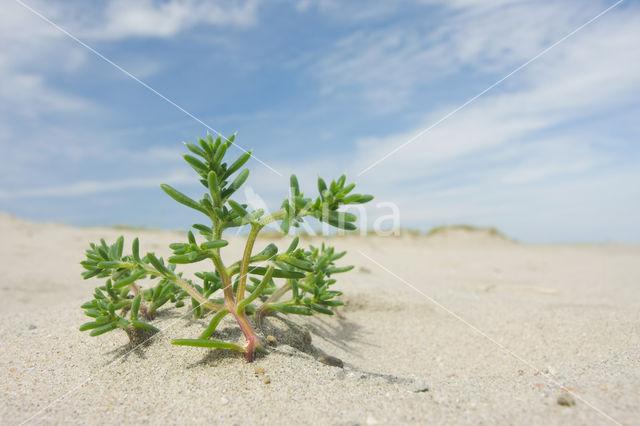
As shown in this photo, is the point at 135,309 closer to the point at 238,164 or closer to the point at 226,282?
the point at 226,282

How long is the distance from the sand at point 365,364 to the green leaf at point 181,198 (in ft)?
2.29

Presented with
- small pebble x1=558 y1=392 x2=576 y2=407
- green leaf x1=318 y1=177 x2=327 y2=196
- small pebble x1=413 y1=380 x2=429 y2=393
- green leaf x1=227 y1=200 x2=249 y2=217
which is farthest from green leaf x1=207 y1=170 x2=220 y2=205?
small pebble x1=558 y1=392 x2=576 y2=407

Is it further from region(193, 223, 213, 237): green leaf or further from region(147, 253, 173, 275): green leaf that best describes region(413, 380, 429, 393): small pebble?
region(147, 253, 173, 275): green leaf

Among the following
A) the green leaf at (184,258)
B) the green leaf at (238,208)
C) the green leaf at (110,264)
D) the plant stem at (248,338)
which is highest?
the green leaf at (238,208)

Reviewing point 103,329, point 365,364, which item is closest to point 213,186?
point 103,329

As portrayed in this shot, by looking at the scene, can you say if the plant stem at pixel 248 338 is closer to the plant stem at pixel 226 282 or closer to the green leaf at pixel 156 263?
the plant stem at pixel 226 282

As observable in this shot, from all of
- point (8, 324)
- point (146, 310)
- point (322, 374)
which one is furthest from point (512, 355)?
point (8, 324)

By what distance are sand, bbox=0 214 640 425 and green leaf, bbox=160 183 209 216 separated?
699 millimetres

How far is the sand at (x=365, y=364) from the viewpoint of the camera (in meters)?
1.70

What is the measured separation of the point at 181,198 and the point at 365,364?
1.48 meters

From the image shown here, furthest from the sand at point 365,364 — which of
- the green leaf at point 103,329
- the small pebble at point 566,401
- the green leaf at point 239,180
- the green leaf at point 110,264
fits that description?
the green leaf at point 239,180

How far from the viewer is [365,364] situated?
8.84 ft

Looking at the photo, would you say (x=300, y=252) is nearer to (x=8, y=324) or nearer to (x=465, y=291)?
(x=8, y=324)

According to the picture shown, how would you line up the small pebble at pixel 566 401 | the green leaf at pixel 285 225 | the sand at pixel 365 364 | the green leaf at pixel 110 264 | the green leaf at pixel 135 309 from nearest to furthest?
the small pebble at pixel 566 401
the sand at pixel 365 364
the green leaf at pixel 285 225
the green leaf at pixel 110 264
the green leaf at pixel 135 309
